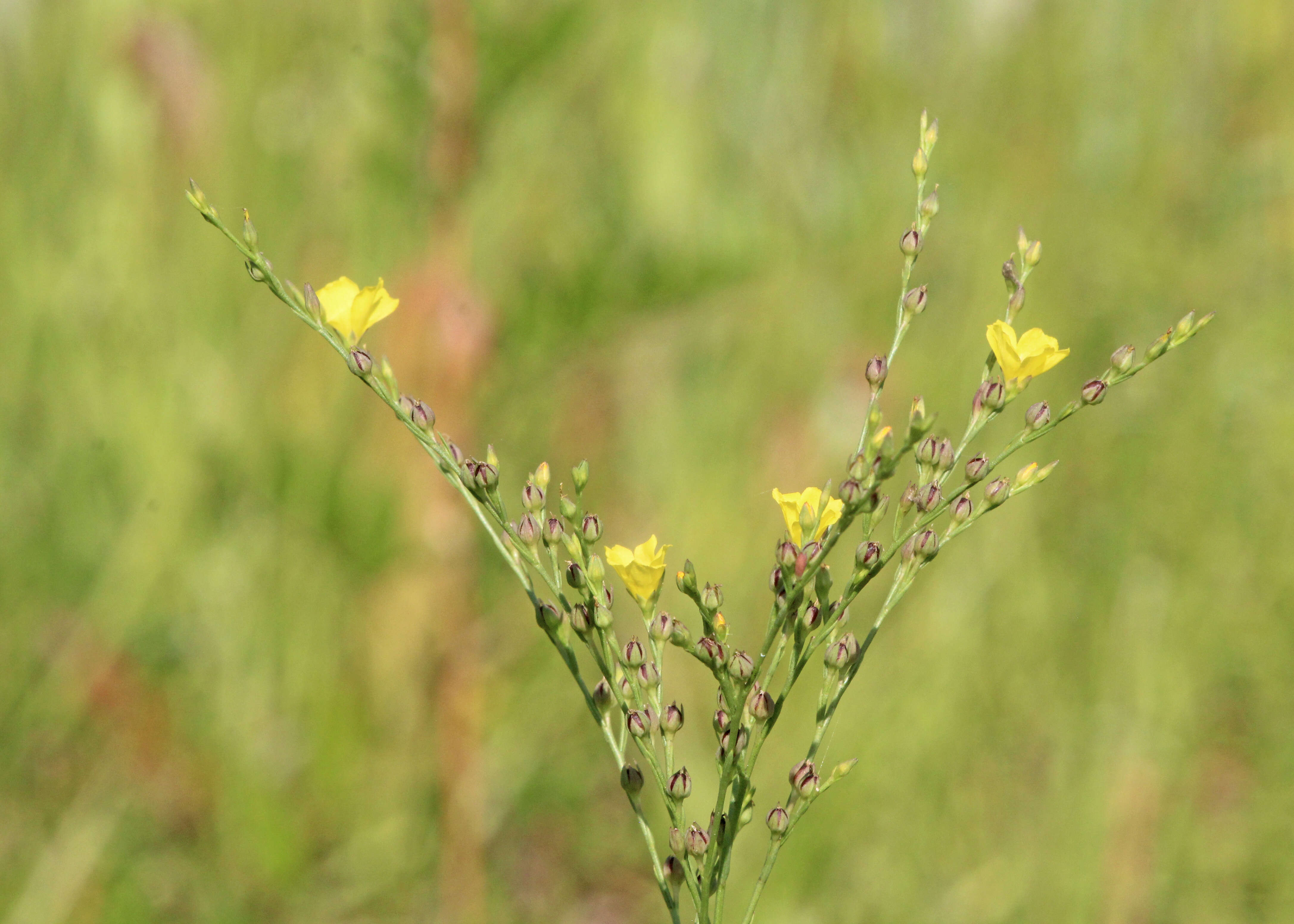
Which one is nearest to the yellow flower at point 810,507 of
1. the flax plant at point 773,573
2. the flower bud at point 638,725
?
the flax plant at point 773,573

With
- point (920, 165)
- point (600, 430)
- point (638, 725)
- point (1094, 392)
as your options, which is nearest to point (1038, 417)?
point (1094, 392)

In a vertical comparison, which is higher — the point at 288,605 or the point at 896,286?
the point at 896,286

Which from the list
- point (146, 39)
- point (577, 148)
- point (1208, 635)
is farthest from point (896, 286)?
point (146, 39)

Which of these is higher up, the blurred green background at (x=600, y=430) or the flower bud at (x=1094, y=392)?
the blurred green background at (x=600, y=430)

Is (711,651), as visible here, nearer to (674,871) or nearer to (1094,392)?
(674,871)

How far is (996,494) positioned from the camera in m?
0.45

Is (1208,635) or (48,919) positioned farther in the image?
(1208,635)

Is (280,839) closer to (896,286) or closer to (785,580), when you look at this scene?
(785,580)

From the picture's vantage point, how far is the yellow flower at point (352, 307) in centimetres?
50

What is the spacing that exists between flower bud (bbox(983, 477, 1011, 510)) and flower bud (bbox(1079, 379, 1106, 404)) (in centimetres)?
6

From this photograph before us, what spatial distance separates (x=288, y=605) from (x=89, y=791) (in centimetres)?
37

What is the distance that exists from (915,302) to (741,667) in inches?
7.4

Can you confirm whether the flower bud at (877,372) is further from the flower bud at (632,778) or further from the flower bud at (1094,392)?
the flower bud at (632,778)

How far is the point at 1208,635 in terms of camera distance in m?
1.58
